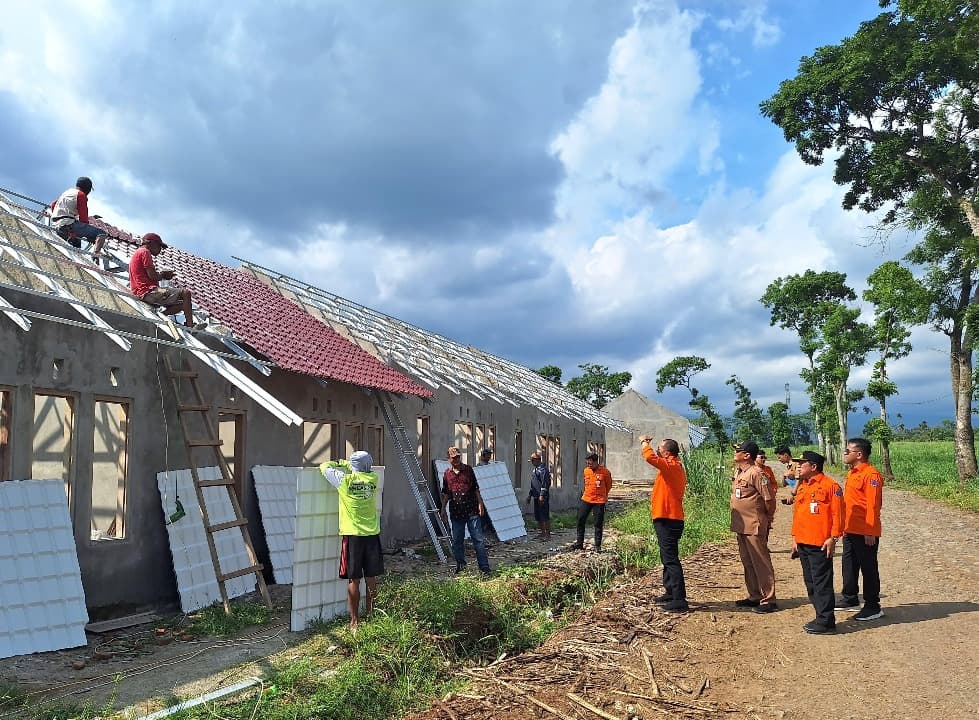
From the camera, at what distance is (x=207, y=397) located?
958 centimetres

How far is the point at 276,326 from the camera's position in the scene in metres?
12.6

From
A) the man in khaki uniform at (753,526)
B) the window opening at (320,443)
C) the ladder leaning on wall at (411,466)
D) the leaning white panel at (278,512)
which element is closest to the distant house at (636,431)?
the ladder leaning on wall at (411,466)

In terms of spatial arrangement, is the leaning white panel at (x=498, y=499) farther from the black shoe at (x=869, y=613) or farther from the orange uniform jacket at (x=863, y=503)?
the orange uniform jacket at (x=863, y=503)

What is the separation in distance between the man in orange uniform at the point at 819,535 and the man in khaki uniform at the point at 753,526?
49 cm

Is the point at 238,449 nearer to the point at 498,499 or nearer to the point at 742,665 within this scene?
the point at 742,665

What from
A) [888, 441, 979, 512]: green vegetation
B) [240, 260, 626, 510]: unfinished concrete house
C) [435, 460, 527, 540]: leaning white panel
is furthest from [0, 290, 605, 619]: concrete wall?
[888, 441, 979, 512]: green vegetation

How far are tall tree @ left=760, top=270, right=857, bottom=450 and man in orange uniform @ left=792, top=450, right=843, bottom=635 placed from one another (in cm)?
3369

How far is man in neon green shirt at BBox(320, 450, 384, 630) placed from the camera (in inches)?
297

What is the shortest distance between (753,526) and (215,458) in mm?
6627

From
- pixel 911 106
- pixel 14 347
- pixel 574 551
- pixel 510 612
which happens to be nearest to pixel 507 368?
pixel 574 551

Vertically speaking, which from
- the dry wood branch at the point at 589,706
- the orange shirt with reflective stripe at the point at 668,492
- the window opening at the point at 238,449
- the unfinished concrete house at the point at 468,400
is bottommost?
the dry wood branch at the point at 589,706

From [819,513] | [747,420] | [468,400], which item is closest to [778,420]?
[747,420]

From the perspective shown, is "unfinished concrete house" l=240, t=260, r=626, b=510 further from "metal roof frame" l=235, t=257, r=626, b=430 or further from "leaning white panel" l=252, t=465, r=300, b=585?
"leaning white panel" l=252, t=465, r=300, b=585

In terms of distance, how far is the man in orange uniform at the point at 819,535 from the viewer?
23.6 ft
